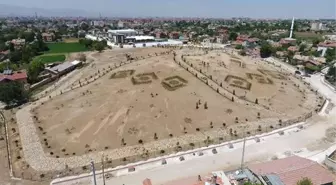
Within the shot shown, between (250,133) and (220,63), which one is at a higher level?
(220,63)

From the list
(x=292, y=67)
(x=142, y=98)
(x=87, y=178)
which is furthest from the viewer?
(x=292, y=67)

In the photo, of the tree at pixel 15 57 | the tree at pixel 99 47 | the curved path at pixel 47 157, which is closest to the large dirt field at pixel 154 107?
the curved path at pixel 47 157

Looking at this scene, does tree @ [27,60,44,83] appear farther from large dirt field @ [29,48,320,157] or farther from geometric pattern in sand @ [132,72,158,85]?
geometric pattern in sand @ [132,72,158,85]

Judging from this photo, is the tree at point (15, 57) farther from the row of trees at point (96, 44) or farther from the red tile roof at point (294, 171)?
the red tile roof at point (294, 171)

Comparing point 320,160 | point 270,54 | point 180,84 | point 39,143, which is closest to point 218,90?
point 180,84

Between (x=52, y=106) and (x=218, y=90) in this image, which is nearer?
(x=52, y=106)

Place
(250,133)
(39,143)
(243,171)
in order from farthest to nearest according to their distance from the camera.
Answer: (250,133), (39,143), (243,171)

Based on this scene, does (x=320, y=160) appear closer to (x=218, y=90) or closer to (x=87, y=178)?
(x=218, y=90)

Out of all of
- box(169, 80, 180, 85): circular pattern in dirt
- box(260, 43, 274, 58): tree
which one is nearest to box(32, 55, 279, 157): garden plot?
box(169, 80, 180, 85): circular pattern in dirt
